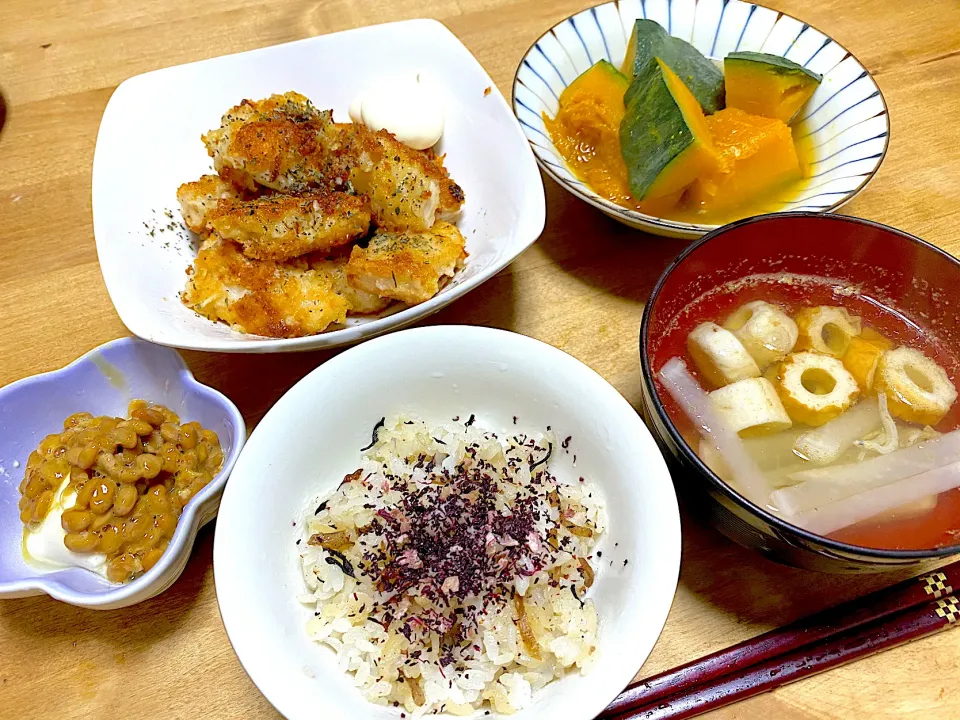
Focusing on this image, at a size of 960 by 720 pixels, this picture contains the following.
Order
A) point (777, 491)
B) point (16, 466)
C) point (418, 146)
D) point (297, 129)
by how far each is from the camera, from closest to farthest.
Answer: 1. point (777, 491)
2. point (16, 466)
3. point (297, 129)
4. point (418, 146)

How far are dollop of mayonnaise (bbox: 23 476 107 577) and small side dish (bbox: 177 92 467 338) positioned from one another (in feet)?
1.46

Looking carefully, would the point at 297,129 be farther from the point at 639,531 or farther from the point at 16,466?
the point at 639,531

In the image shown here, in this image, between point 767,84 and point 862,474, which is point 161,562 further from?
point 767,84

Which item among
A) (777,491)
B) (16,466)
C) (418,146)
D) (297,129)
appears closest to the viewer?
(777,491)

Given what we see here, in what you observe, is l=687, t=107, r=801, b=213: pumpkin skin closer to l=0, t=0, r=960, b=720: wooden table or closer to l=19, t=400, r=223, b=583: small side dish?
l=0, t=0, r=960, b=720: wooden table

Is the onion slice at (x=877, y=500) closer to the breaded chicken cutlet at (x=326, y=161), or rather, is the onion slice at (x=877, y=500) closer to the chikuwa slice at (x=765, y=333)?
the chikuwa slice at (x=765, y=333)

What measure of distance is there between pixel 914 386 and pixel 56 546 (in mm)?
1647

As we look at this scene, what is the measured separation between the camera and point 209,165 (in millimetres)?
1746

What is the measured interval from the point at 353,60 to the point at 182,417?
41.2 inches

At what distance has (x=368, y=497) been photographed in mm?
1283

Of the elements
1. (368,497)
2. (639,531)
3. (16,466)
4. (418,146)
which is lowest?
(16,466)

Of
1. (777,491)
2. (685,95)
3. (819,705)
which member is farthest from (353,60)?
(819,705)

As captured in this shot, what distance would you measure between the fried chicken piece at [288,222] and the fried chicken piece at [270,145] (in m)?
0.06

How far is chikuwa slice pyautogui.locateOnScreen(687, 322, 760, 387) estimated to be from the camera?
1.37 metres
